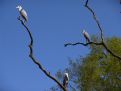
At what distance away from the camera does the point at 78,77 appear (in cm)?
2856

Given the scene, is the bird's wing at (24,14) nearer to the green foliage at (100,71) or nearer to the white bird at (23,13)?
the white bird at (23,13)

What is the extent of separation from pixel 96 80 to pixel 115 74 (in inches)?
42.0

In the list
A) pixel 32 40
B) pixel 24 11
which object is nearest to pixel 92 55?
pixel 24 11

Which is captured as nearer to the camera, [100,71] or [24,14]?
[24,14]

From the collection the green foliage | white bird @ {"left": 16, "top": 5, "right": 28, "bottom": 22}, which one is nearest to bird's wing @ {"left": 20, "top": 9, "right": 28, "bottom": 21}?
white bird @ {"left": 16, "top": 5, "right": 28, "bottom": 22}

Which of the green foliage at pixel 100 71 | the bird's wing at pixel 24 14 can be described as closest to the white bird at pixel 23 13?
the bird's wing at pixel 24 14

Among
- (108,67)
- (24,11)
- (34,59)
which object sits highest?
(108,67)

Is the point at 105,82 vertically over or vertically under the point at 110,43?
under

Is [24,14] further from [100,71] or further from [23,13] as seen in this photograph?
[100,71]

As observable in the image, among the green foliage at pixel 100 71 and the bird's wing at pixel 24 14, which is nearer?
the bird's wing at pixel 24 14

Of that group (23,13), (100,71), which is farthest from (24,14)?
(100,71)

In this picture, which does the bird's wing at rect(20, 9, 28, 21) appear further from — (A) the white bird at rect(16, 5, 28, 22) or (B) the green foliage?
(B) the green foliage

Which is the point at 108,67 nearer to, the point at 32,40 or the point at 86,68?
the point at 86,68

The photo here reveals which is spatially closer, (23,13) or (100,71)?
(23,13)
